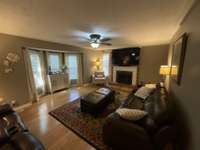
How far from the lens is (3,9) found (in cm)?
157

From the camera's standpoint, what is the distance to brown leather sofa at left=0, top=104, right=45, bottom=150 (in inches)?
45.0

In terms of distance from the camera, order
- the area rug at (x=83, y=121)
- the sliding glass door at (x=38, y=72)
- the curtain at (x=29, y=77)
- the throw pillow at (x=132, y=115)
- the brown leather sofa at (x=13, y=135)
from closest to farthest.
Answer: the brown leather sofa at (x=13, y=135), the throw pillow at (x=132, y=115), the area rug at (x=83, y=121), the curtain at (x=29, y=77), the sliding glass door at (x=38, y=72)

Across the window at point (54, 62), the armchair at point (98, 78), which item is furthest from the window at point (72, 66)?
the armchair at point (98, 78)

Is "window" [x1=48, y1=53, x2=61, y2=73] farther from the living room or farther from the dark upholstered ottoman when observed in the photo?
the dark upholstered ottoman

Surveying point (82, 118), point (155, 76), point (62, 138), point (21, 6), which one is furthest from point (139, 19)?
point (155, 76)

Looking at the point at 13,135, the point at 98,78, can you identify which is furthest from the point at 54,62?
the point at 13,135

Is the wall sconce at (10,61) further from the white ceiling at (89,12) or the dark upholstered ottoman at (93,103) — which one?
the dark upholstered ottoman at (93,103)

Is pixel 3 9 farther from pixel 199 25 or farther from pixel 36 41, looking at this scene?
pixel 199 25

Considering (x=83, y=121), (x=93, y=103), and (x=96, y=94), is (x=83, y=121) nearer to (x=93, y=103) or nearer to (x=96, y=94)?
(x=93, y=103)

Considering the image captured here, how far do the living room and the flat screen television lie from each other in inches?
8.4

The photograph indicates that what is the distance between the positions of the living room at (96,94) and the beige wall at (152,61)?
4cm

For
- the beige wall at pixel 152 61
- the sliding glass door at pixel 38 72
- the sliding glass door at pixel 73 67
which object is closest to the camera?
the sliding glass door at pixel 38 72

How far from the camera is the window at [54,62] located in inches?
180

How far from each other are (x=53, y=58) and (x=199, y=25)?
16.0ft
